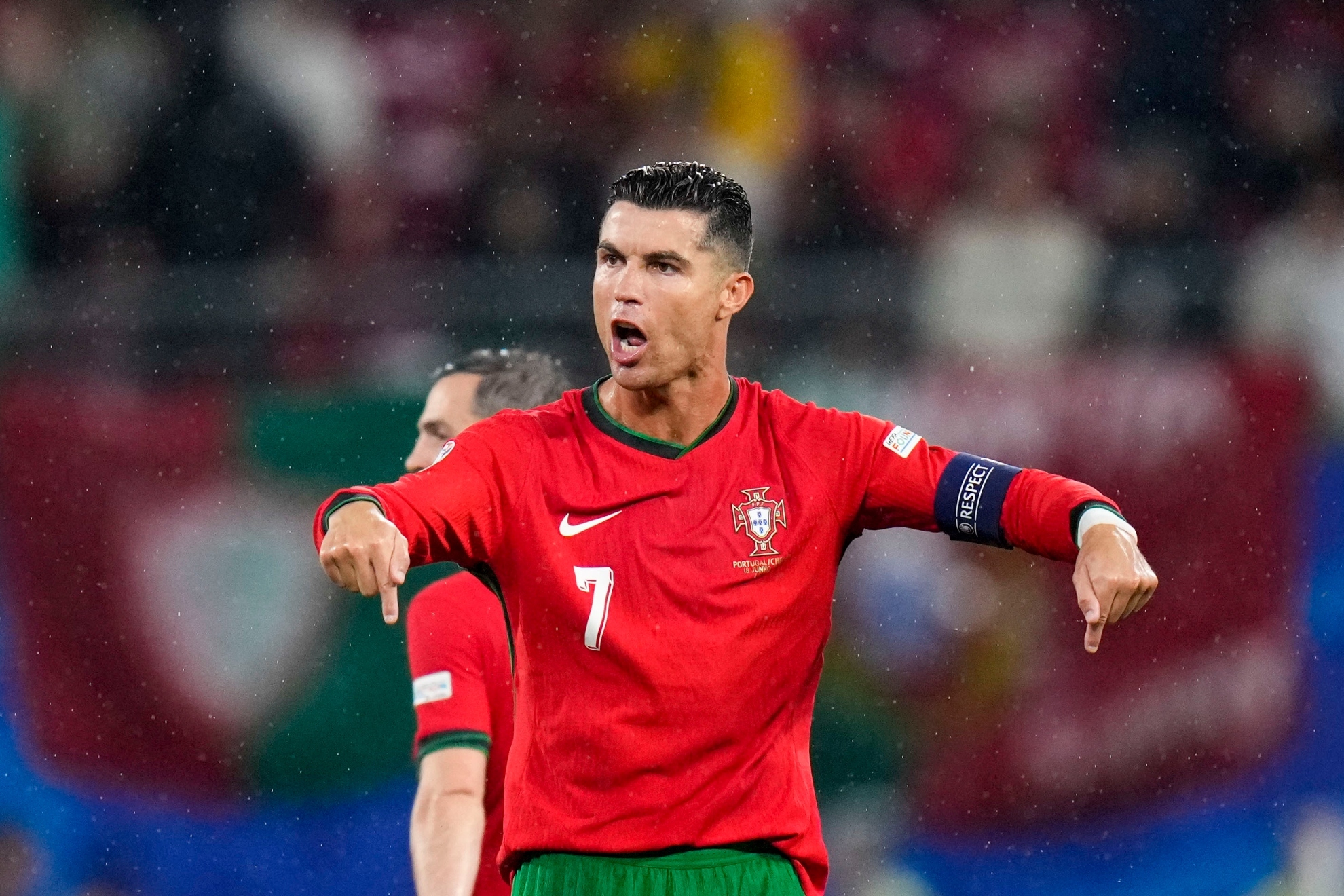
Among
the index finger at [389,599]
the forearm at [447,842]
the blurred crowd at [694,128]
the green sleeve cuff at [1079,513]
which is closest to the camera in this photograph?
the index finger at [389,599]

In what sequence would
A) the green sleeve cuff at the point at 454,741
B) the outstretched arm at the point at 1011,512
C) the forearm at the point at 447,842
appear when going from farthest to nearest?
the green sleeve cuff at the point at 454,741 < the forearm at the point at 447,842 < the outstretched arm at the point at 1011,512

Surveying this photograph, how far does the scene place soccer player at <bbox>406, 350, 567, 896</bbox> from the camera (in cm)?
348

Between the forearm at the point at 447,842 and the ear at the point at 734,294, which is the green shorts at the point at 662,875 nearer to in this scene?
the forearm at the point at 447,842

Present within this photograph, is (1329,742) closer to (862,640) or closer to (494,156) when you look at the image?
(862,640)

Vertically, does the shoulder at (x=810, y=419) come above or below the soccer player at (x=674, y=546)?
above

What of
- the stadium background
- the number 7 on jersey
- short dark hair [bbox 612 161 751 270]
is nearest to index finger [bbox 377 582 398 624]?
the number 7 on jersey

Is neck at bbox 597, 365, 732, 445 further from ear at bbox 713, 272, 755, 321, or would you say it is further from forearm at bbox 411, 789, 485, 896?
forearm at bbox 411, 789, 485, 896

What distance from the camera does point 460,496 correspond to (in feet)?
9.04

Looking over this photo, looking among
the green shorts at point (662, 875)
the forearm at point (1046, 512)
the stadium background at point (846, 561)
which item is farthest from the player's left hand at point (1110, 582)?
the stadium background at point (846, 561)

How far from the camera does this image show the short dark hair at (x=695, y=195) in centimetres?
300

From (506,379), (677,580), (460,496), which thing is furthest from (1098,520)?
(506,379)

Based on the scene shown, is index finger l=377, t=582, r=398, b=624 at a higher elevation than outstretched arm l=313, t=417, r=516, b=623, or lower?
lower

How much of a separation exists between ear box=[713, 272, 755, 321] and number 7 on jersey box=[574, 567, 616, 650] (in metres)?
0.55

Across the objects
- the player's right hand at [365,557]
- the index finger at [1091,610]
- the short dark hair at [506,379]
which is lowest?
the index finger at [1091,610]
